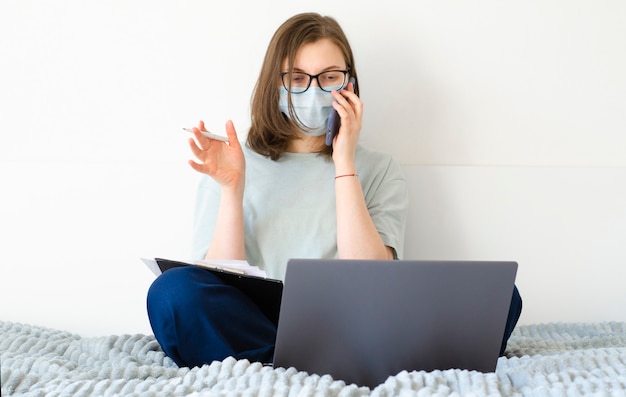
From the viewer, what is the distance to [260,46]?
6.01 ft

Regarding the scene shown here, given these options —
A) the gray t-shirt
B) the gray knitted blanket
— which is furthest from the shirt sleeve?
the gray knitted blanket

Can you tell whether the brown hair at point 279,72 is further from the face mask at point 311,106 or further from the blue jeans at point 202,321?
the blue jeans at point 202,321

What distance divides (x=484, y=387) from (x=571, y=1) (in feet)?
3.90

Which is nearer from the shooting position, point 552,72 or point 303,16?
point 303,16

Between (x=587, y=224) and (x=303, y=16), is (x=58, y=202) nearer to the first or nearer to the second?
(x=303, y=16)

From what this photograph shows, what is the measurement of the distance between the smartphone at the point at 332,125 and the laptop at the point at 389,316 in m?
0.58

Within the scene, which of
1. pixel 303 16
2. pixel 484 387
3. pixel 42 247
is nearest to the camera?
pixel 484 387

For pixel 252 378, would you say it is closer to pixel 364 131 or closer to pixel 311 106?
pixel 311 106

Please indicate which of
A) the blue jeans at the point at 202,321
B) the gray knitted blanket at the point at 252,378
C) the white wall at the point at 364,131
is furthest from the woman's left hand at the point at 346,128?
the gray knitted blanket at the point at 252,378

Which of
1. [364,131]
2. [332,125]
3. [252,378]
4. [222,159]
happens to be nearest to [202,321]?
[252,378]

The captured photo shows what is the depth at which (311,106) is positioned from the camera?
1583 mm

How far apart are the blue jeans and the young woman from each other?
279 mm

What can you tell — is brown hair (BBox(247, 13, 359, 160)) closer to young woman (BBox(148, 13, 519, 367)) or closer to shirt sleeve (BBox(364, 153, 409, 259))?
young woman (BBox(148, 13, 519, 367))

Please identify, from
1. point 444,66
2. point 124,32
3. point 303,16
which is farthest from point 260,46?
point 444,66
